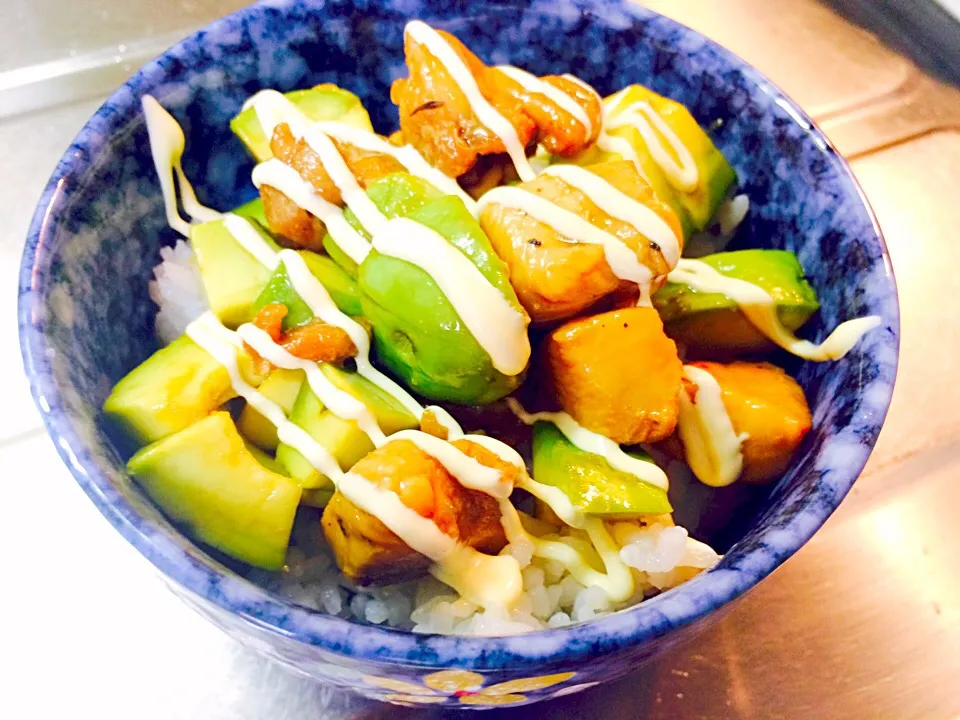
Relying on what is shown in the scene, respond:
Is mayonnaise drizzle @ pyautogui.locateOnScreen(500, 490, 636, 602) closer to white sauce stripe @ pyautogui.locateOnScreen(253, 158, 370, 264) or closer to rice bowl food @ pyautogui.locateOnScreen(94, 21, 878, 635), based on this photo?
rice bowl food @ pyautogui.locateOnScreen(94, 21, 878, 635)

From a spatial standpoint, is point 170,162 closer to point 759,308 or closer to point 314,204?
point 314,204

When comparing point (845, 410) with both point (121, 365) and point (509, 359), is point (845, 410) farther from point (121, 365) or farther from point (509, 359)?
point (121, 365)

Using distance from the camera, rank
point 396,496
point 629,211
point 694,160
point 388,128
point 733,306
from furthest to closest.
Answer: point 388,128 → point 694,160 → point 733,306 → point 629,211 → point 396,496

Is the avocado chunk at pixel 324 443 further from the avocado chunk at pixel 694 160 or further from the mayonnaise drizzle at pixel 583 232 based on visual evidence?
the avocado chunk at pixel 694 160

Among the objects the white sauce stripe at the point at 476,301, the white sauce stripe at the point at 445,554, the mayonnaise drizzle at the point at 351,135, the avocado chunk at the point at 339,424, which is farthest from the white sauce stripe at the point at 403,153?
the white sauce stripe at the point at 445,554

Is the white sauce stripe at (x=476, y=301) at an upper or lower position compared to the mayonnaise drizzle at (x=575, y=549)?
upper

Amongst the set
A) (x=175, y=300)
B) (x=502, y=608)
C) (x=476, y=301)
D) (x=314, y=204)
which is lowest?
(x=175, y=300)

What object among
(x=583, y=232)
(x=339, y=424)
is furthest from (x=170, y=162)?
(x=583, y=232)
